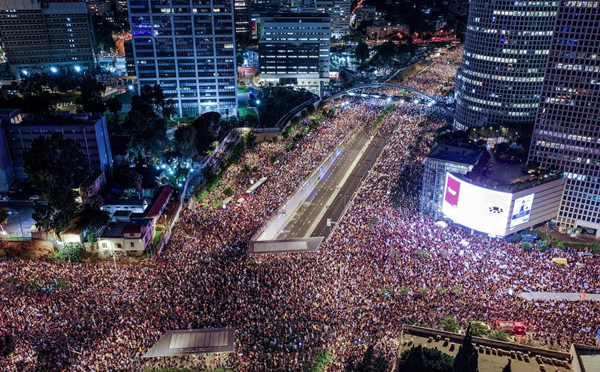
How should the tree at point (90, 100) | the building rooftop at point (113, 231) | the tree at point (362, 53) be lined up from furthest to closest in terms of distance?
the tree at point (362, 53)
the tree at point (90, 100)
the building rooftop at point (113, 231)

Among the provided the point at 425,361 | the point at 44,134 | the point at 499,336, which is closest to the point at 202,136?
the point at 44,134

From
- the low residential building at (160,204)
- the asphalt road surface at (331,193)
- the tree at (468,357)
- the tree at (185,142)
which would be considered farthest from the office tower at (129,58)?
the tree at (468,357)

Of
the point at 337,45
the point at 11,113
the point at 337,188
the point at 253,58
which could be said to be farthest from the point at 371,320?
the point at 337,45

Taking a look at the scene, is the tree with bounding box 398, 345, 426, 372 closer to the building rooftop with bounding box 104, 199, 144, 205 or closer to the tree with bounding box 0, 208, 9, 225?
the building rooftop with bounding box 104, 199, 144, 205

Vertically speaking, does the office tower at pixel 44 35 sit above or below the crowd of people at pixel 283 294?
above

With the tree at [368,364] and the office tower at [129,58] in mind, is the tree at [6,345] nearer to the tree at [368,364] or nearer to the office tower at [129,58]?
the tree at [368,364]

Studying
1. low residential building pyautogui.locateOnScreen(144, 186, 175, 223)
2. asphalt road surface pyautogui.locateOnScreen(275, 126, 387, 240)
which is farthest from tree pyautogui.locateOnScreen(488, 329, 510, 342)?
low residential building pyautogui.locateOnScreen(144, 186, 175, 223)

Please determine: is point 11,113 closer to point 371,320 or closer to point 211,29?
point 211,29
